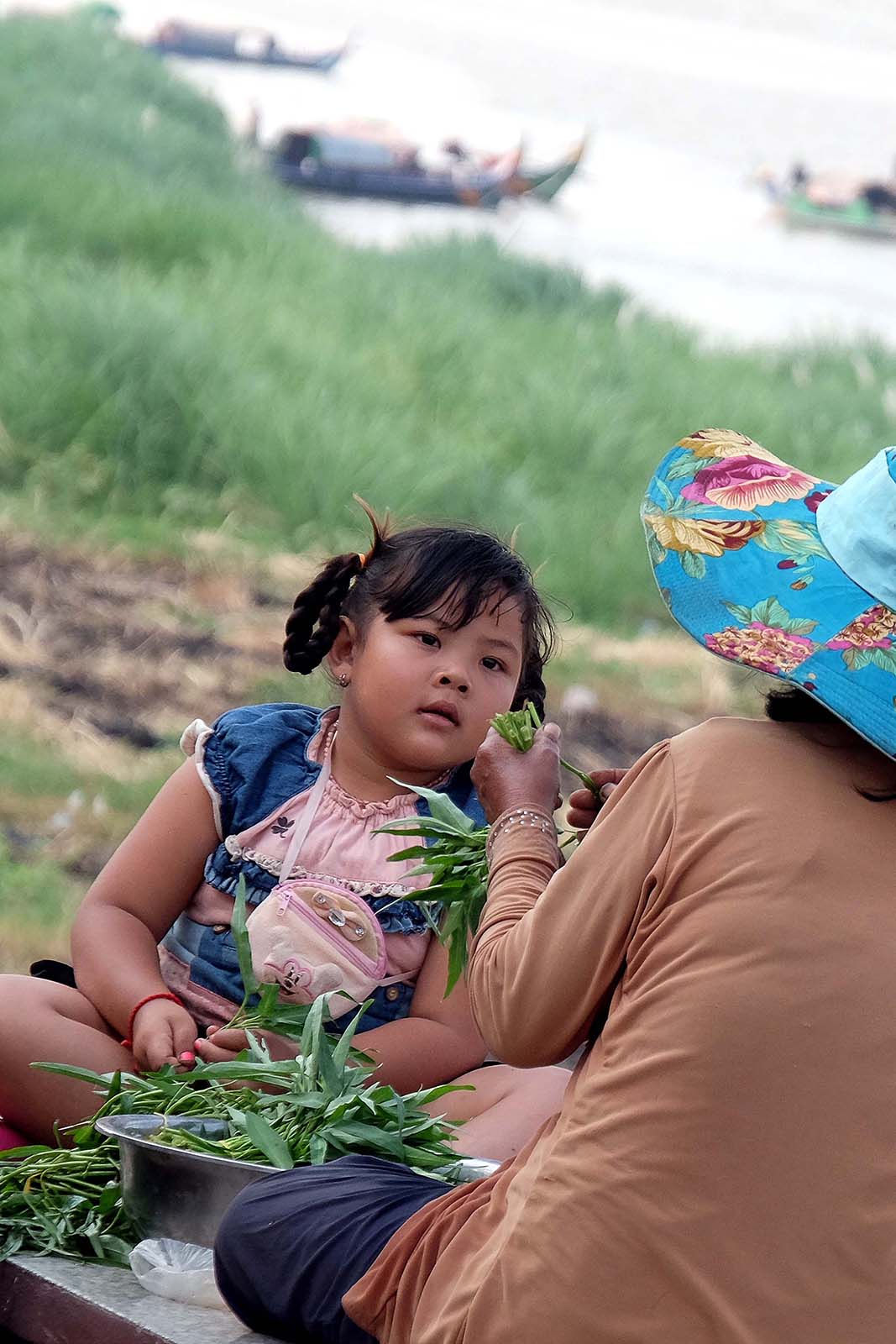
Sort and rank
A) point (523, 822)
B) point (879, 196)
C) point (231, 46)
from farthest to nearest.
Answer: point (231, 46)
point (879, 196)
point (523, 822)

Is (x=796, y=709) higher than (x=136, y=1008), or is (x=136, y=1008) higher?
(x=796, y=709)

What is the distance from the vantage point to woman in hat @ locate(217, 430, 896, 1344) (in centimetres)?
139

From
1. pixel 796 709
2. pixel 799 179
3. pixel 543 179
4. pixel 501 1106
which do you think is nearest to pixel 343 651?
pixel 501 1106

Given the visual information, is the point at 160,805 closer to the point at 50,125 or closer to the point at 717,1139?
the point at 717,1139

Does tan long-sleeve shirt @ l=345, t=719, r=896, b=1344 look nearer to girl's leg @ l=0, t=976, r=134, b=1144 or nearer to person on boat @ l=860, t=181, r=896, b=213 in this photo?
girl's leg @ l=0, t=976, r=134, b=1144

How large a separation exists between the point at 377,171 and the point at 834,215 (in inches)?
96.8

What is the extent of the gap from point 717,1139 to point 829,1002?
14cm

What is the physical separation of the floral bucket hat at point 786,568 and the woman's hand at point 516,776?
249 mm

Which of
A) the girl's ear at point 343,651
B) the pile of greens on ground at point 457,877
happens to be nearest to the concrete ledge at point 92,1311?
the pile of greens on ground at point 457,877

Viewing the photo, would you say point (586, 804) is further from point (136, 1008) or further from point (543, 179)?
point (543, 179)

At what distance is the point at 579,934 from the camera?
148 cm

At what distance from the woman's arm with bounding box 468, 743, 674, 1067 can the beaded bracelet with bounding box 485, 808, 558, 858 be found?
0.45ft

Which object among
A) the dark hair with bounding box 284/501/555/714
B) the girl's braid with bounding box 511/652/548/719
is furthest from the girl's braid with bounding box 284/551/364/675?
the girl's braid with bounding box 511/652/548/719

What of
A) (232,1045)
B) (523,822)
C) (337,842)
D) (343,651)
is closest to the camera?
(523,822)
